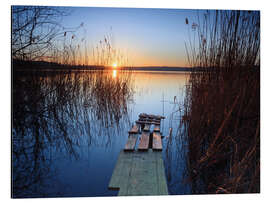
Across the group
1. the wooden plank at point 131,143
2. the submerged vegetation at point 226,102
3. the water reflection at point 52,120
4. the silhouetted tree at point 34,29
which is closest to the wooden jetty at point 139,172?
the wooden plank at point 131,143

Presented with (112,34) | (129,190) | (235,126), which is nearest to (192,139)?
(235,126)

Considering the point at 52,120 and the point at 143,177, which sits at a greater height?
the point at 52,120

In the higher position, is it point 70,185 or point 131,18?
point 131,18

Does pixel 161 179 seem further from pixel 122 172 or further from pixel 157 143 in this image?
pixel 157 143

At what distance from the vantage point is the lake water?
52.2 inches

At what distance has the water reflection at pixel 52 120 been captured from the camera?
1.45m

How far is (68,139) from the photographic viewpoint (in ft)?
6.35

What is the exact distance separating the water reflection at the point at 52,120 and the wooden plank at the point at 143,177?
488 mm

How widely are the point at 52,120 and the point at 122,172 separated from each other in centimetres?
118

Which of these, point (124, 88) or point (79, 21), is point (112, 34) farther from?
point (124, 88)

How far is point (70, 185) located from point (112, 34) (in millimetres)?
1510

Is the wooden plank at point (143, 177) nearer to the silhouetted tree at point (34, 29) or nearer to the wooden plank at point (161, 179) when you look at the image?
the wooden plank at point (161, 179)

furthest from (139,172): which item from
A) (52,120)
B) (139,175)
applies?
(52,120)
